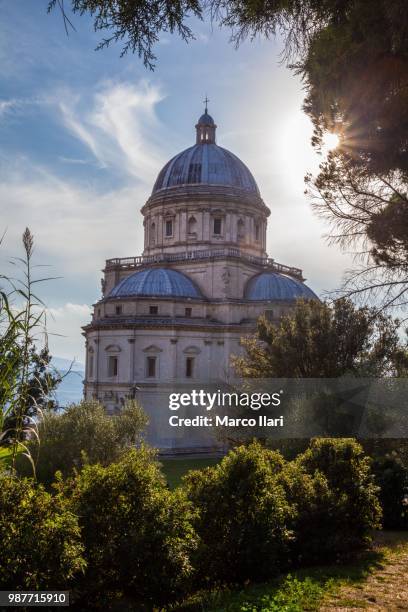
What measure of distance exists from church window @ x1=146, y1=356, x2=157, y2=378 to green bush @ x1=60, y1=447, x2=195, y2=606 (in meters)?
28.4

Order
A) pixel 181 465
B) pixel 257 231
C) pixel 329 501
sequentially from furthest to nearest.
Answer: pixel 257 231
pixel 181 465
pixel 329 501

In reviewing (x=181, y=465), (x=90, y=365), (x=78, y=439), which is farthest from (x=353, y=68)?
(x=90, y=365)

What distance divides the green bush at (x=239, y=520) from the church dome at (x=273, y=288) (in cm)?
2854

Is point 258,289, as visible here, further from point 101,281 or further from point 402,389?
point 402,389

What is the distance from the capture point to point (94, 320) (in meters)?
39.5

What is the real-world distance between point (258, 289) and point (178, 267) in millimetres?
5962

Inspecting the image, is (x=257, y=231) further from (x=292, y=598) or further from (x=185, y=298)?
(x=292, y=598)

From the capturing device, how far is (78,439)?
56.2 ft

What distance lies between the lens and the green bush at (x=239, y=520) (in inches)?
349

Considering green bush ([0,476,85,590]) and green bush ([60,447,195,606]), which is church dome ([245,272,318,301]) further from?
green bush ([0,476,85,590])

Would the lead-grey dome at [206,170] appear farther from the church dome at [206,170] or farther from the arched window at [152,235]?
the arched window at [152,235]

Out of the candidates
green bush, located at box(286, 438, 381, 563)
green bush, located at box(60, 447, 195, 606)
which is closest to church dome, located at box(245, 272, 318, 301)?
green bush, located at box(286, 438, 381, 563)

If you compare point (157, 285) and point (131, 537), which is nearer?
point (131, 537)

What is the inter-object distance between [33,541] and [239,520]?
3.74 m
